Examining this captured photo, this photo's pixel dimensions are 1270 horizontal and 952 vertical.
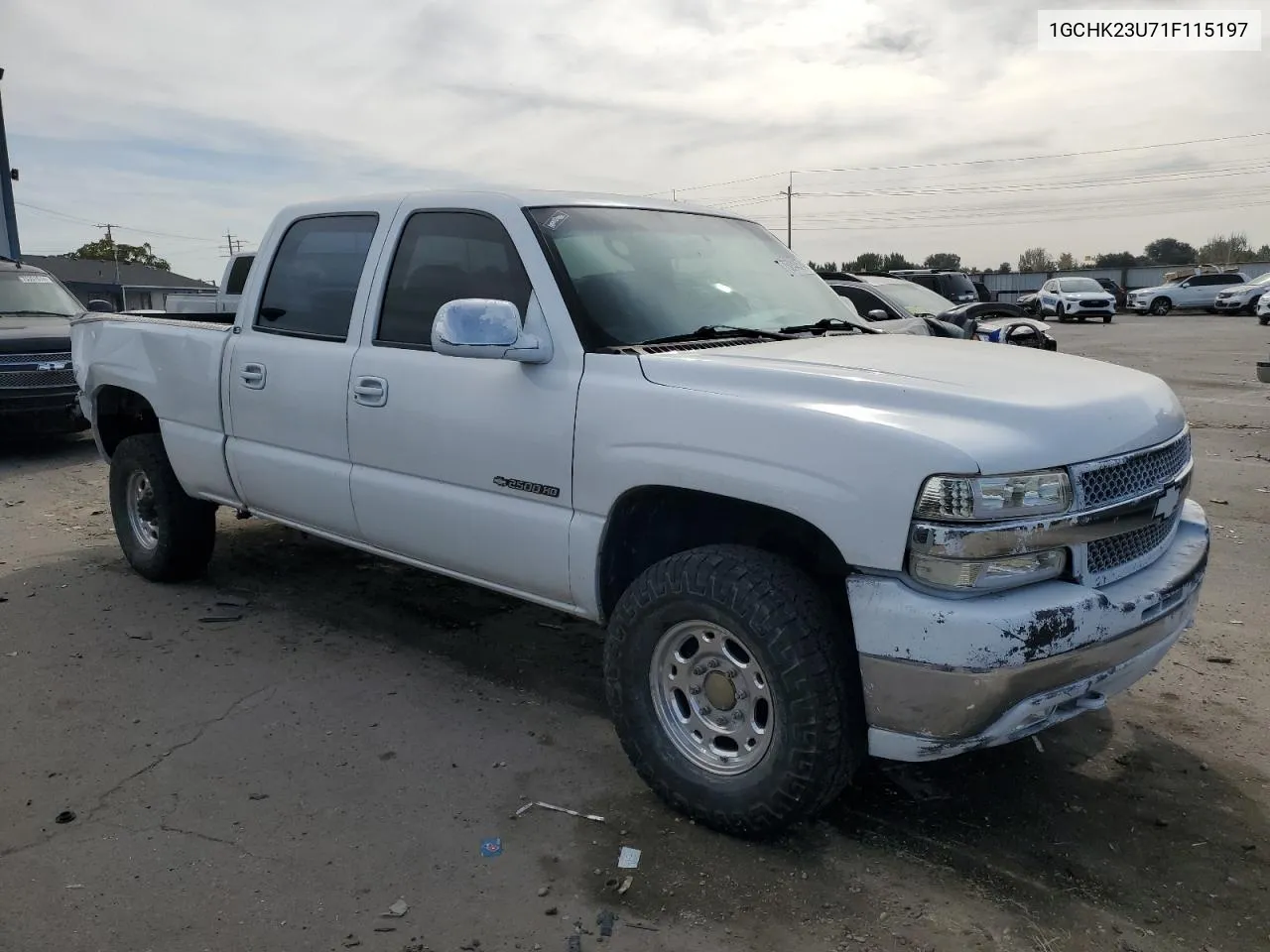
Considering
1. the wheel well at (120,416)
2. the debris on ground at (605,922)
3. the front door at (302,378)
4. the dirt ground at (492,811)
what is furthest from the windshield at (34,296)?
the debris on ground at (605,922)

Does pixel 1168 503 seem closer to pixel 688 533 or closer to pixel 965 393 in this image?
pixel 965 393

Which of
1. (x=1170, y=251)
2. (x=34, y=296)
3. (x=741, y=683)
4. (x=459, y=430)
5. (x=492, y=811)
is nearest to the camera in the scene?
(x=741, y=683)

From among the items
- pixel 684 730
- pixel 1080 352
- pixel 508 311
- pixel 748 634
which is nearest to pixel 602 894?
pixel 684 730

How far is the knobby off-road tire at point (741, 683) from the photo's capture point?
279cm

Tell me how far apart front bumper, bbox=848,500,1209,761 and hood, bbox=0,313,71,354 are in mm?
9015

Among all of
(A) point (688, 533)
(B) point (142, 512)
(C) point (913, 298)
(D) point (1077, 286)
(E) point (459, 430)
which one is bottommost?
(B) point (142, 512)

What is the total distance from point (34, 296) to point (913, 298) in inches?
396

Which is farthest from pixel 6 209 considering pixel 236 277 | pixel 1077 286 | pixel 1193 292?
pixel 1193 292

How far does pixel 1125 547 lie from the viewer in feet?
9.59

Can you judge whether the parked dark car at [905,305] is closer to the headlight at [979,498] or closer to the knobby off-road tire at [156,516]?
the knobby off-road tire at [156,516]

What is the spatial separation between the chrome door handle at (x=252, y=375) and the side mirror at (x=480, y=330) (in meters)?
1.60

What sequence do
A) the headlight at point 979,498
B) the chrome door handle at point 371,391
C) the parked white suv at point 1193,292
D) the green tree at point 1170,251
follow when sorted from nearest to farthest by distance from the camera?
the headlight at point 979,498, the chrome door handle at point 371,391, the parked white suv at point 1193,292, the green tree at point 1170,251

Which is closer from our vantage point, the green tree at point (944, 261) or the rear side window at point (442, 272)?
the rear side window at point (442, 272)

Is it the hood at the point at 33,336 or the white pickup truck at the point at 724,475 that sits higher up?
the hood at the point at 33,336
